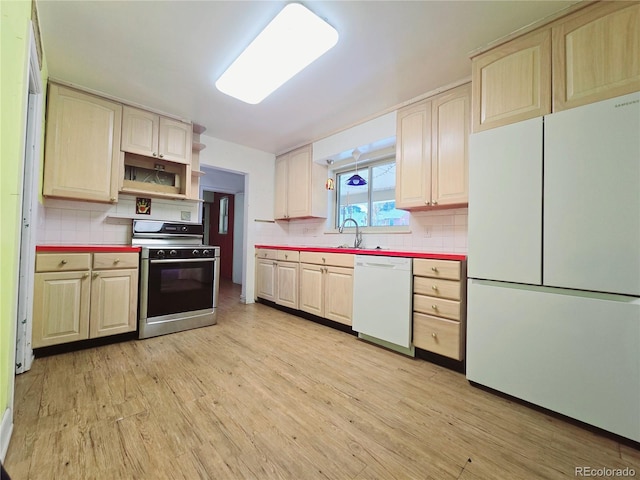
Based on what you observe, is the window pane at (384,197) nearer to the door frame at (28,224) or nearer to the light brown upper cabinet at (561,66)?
the light brown upper cabinet at (561,66)

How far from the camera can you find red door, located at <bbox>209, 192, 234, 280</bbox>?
6430 millimetres

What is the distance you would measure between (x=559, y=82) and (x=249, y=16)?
1878 mm

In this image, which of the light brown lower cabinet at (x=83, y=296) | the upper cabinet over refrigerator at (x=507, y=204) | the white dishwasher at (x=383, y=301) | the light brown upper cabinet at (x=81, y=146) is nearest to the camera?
the upper cabinet over refrigerator at (x=507, y=204)

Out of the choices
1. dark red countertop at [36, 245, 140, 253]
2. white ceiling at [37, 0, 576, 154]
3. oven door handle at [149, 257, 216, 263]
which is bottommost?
oven door handle at [149, 257, 216, 263]

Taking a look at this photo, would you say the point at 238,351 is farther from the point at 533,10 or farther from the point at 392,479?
the point at 533,10

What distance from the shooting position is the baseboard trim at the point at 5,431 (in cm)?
114

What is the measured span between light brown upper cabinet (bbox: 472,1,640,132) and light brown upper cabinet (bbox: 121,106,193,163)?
2927 millimetres

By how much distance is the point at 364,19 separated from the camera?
170 centimetres

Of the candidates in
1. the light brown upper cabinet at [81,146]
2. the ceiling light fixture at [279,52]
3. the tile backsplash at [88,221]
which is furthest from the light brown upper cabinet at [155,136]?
the ceiling light fixture at [279,52]

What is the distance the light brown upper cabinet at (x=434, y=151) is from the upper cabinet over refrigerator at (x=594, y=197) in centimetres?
76

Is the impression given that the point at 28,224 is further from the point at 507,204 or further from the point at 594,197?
the point at 594,197

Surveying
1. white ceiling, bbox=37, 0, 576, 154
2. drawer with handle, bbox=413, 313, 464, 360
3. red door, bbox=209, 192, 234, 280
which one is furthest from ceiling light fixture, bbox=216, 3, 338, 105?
red door, bbox=209, 192, 234, 280

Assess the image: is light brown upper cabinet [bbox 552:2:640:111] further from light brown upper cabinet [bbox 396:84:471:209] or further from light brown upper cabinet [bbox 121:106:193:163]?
light brown upper cabinet [bbox 121:106:193:163]

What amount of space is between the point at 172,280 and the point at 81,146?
1.47 metres
